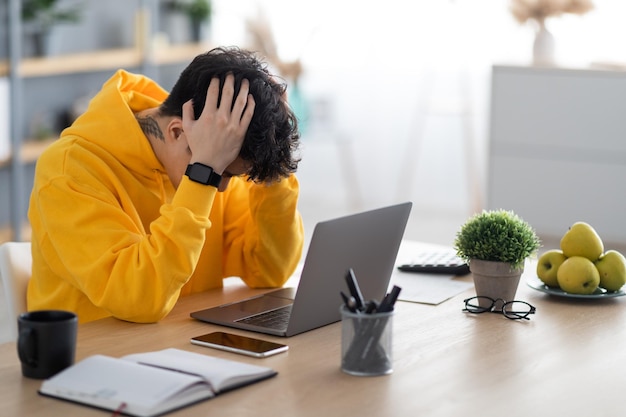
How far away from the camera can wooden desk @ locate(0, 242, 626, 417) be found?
1.33 metres

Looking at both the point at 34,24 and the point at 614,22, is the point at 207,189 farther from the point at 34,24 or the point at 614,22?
the point at 614,22

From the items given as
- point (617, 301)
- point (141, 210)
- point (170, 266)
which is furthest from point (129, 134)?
point (617, 301)

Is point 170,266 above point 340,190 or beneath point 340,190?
above

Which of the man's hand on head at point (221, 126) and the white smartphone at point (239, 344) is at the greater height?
the man's hand on head at point (221, 126)

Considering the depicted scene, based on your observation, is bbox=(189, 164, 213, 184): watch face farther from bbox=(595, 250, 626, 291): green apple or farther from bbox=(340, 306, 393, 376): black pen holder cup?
bbox=(595, 250, 626, 291): green apple

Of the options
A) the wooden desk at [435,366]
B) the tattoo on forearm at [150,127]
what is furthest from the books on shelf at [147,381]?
the tattoo on forearm at [150,127]

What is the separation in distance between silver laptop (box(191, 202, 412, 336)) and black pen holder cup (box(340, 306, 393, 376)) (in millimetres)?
181

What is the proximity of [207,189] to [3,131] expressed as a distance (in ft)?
9.16

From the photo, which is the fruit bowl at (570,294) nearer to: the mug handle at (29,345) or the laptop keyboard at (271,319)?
the laptop keyboard at (271,319)

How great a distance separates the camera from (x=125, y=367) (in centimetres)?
138

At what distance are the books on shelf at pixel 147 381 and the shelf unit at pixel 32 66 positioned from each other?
3.11m

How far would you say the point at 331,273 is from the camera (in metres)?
1.69

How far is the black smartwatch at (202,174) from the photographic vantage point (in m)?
1.81

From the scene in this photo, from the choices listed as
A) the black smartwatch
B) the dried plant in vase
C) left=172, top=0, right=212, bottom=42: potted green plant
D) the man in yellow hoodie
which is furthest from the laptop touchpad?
left=172, top=0, right=212, bottom=42: potted green plant
